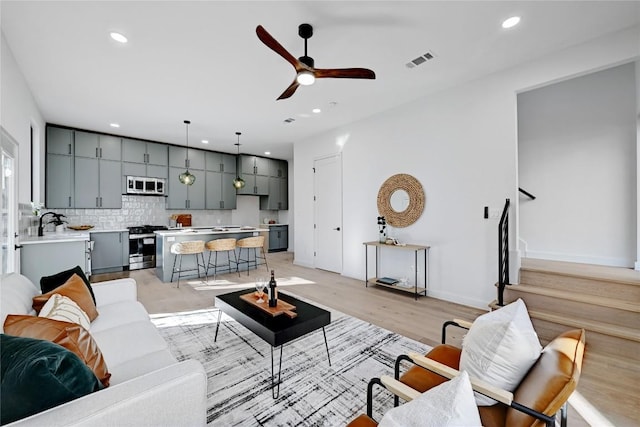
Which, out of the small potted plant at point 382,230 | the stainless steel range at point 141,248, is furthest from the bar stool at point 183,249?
the small potted plant at point 382,230

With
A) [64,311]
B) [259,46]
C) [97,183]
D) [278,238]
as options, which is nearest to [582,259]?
[259,46]

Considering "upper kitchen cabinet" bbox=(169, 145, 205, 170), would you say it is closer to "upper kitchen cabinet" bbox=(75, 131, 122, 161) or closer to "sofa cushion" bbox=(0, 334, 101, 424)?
"upper kitchen cabinet" bbox=(75, 131, 122, 161)

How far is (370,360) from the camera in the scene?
2350 millimetres

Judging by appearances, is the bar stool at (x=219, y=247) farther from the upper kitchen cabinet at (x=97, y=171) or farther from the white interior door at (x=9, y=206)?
the upper kitchen cabinet at (x=97, y=171)

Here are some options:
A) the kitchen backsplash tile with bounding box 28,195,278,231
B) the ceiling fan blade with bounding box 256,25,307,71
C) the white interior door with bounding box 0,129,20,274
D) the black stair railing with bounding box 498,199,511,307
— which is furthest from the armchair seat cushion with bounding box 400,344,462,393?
the kitchen backsplash tile with bounding box 28,195,278,231

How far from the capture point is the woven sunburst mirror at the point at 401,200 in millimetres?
4199

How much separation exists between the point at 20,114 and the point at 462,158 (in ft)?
18.7

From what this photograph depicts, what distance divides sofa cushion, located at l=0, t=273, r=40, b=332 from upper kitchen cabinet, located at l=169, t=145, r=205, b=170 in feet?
17.7

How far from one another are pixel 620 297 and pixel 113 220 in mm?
8570

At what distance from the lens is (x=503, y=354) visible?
1179mm

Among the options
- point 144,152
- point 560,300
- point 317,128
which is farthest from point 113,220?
point 560,300

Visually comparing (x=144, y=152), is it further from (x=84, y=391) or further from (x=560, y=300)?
(x=560, y=300)

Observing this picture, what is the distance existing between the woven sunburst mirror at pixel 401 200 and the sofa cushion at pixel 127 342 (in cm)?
357

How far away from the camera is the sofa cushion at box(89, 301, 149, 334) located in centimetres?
201
